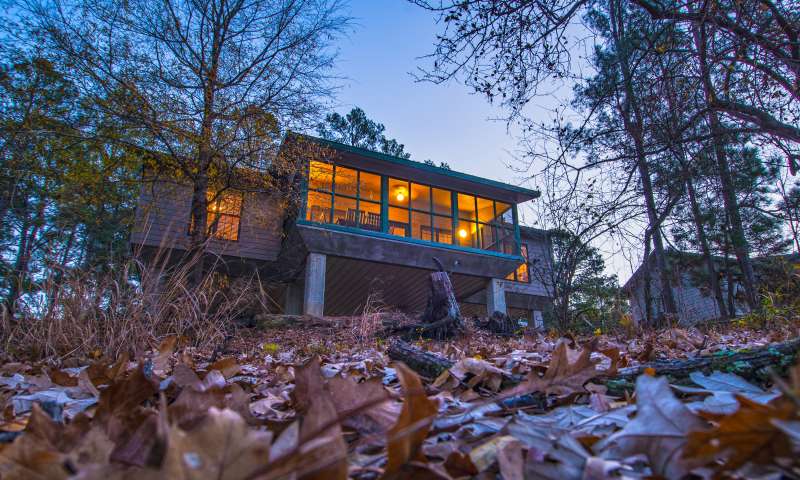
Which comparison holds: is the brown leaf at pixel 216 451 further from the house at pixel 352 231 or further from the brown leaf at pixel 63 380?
the house at pixel 352 231

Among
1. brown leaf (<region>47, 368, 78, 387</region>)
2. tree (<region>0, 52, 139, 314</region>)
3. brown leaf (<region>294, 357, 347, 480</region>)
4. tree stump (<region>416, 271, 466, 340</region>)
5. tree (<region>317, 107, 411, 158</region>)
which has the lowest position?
brown leaf (<region>47, 368, 78, 387</region>)

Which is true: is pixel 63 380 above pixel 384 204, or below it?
below

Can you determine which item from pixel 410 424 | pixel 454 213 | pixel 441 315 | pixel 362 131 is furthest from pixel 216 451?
pixel 362 131

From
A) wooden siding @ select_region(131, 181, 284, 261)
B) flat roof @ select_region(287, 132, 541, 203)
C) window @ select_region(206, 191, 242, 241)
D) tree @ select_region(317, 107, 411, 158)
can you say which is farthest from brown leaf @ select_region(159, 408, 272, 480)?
tree @ select_region(317, 107, 411, 158)

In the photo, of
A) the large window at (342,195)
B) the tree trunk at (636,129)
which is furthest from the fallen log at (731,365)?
the large window at (342,195)

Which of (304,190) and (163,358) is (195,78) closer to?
(304,190)

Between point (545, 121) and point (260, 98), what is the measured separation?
6.30 meters

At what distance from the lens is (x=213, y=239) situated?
957cm

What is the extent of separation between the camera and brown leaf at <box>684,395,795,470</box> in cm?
42

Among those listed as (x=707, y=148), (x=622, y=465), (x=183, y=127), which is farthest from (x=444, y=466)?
(x=183, y=127)

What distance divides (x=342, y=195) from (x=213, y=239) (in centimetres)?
364

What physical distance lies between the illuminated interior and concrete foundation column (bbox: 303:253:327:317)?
1115mm

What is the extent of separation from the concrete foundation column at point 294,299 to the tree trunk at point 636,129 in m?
9.48

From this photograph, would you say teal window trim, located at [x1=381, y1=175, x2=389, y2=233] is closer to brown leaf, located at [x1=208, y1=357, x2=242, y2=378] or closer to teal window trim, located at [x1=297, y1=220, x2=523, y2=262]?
teal window trim, located at [x1=297, y1=220, x2=523, y2=262]
